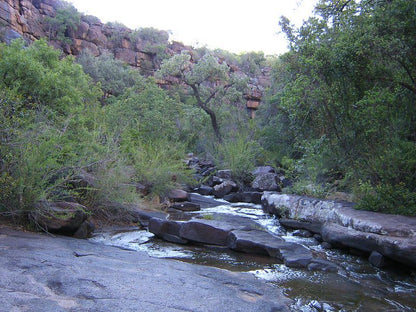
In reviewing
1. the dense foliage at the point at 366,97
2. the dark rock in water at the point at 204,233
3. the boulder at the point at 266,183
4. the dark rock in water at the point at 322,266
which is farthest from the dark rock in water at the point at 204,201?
the dark rock in water at the point at 322,266

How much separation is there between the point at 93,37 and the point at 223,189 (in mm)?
31803

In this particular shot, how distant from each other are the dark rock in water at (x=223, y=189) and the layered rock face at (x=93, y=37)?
15412 mm

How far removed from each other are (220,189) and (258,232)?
25.8ft

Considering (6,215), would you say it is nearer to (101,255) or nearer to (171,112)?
(101,255)

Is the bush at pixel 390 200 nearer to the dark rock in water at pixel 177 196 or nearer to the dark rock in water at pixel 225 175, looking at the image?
the dark rock in water at pixel 177 196

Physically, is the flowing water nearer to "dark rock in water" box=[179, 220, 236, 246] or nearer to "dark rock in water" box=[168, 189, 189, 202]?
"dark rock in water" box=[179, 220, 236, 246]

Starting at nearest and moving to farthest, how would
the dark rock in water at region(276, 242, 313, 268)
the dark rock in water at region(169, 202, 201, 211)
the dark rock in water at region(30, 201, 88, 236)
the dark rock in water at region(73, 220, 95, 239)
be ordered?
the dark rock in water at region(276, 242, 313, 268), the dark rock in water at region(30, 201, 88, 236), the dark rock in water at region(73, 220, 95, 239), the dark rock in water at region(169, 202, 201, 211)

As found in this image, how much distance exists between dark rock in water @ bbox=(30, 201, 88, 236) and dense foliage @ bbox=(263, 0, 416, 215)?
17.8ft

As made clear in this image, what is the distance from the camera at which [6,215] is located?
5621mm

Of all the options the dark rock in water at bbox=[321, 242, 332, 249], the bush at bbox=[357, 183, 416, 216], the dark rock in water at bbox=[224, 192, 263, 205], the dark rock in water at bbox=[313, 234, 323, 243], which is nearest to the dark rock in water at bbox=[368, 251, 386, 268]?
the dark rock in water at bbox=[321, 242, 332, 249]

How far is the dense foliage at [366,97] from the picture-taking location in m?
7.06

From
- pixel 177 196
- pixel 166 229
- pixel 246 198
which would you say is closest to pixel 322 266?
pixel 166 229

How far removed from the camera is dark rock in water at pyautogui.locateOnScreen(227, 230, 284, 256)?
6.20m

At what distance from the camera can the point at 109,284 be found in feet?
11.3
